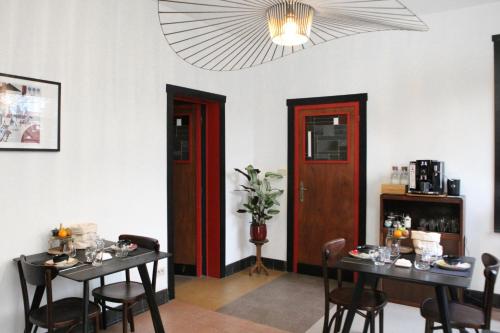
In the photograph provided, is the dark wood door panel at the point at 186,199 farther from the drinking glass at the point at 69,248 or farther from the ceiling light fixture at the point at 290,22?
the ceiling light fixture at the point at 290,22

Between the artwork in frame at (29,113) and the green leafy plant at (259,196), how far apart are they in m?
2.34

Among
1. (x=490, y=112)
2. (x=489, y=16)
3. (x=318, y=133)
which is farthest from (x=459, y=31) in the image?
(x=318, y=133)

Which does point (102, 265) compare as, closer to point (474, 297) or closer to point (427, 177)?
point (427, 177)

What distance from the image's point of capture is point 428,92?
4.14 m

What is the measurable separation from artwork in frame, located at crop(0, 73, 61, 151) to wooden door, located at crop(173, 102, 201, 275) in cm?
199

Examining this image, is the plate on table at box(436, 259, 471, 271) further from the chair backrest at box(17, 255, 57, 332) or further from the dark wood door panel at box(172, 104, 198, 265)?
the dark wood door panel at box(172, 104, 198, 265)

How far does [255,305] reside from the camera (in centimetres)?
392

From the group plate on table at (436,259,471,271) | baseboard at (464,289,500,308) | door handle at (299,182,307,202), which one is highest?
door handle at (299,182,307,202)

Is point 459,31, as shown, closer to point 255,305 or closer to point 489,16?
point 489,16

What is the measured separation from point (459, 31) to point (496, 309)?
2.67 meters

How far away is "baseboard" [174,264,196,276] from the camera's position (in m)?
4.92

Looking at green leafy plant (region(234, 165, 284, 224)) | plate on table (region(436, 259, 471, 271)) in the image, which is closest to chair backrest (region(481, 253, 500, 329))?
plate on table (region(436, 259, 471, 271))

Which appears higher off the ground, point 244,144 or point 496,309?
point 244,144

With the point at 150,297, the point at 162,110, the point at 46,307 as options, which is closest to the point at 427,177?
the point at 162,110
